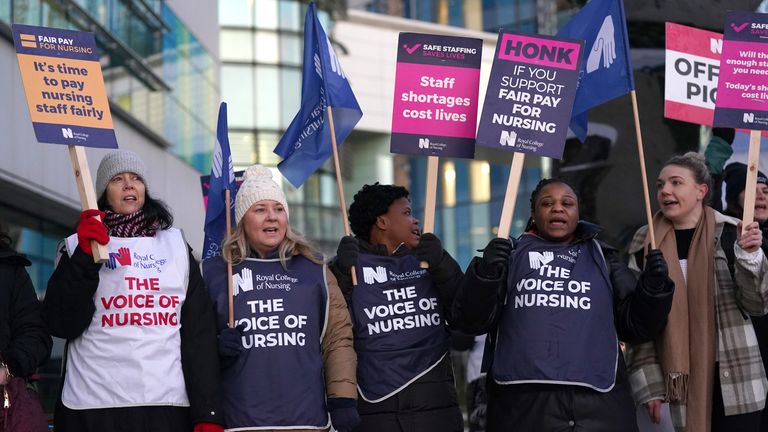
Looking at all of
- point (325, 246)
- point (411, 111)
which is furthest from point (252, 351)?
point (325, 246)

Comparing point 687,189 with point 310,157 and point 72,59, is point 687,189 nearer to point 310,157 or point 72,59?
point 310,157

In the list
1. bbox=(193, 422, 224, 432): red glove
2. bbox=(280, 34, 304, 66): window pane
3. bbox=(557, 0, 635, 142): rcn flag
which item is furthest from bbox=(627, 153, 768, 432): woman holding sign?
bbox=(280, 34, 304, 66): window pane

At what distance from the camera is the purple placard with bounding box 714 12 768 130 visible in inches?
256

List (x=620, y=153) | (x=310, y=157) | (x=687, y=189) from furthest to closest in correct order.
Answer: (x=620, y=153) < (x=310, y=157) < (x=687, y=189)

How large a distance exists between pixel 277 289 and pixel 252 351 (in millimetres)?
337

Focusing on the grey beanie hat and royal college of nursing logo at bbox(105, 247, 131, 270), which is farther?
the grey beanie hat

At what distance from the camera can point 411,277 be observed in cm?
637

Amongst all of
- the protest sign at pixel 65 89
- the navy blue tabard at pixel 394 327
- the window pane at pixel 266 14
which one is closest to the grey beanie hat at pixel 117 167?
the protest sign at pixel 65 89

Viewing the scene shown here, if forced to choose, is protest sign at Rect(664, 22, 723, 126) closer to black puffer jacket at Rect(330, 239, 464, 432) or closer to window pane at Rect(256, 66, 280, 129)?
black puffer jacket at Rect(330, 239, 464, 432)

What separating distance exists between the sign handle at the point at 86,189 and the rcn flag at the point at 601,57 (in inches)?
111

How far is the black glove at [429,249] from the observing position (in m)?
5.99

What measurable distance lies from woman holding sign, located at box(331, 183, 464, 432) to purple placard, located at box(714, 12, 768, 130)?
1.74 m

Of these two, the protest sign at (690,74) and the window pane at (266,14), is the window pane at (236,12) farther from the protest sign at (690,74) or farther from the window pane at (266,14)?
the protest sign at (690,74)

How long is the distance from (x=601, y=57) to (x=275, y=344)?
258 cm
